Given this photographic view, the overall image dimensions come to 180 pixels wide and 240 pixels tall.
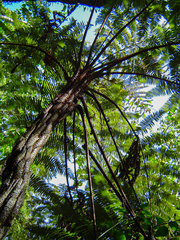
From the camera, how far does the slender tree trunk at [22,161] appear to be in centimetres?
61

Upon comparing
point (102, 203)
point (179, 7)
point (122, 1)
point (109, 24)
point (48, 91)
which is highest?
point (109, 24)

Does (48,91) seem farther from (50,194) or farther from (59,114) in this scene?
(50,194)

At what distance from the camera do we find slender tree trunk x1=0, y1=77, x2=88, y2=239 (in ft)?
2.01

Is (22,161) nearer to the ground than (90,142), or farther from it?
nearer to the ground

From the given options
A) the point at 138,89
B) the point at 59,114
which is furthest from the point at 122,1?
the point at 59,114

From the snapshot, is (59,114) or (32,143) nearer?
(32,143)

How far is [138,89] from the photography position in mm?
2658

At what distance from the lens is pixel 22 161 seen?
2.46ft

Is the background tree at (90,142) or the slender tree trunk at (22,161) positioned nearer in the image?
the slender tree trunk at (22,161)

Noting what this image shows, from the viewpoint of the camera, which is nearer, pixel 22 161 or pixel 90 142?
pixel 22 161

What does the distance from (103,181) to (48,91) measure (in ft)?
3.64

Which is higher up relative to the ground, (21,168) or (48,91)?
(48,91)

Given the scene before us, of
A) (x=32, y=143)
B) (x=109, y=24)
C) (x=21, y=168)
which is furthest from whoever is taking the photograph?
(x=109, y=24)

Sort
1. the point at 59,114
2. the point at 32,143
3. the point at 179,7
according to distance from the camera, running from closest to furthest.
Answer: the point at 32,143 → the point at 59,114 → the point at 179,7
